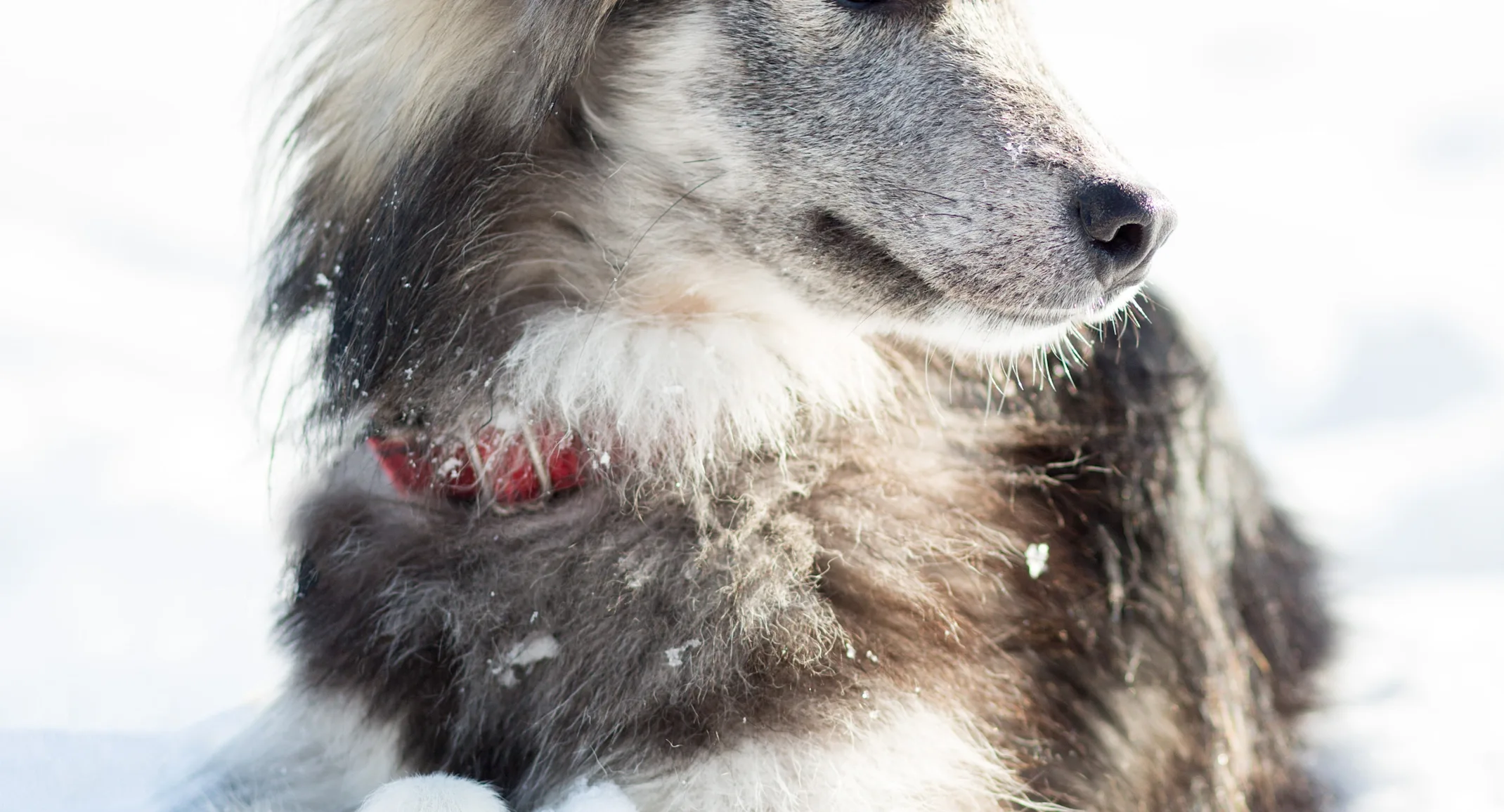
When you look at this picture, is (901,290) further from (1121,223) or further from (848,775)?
(848,775)

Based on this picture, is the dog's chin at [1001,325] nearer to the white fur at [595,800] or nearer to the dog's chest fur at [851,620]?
the dog's chest fur at [851,620]

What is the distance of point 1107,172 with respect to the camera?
5.92ft

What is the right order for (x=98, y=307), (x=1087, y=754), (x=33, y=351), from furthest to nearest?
(x=98, y=307) → (x=33, y=351) → (x=1087, y=754)

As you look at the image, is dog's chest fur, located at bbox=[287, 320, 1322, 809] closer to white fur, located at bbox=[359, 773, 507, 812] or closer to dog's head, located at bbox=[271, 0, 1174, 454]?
white fur, located at bbox=[359, 773, 507, 812]

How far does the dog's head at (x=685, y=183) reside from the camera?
1.87 meters

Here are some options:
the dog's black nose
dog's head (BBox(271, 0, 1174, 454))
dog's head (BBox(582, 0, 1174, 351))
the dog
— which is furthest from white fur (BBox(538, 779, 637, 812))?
the dog's black nose

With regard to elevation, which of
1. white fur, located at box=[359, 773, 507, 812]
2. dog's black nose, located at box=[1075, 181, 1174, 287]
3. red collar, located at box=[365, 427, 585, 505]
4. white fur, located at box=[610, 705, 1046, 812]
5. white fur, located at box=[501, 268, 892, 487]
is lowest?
white fur, located at box=[610, 705, 1046, 812]

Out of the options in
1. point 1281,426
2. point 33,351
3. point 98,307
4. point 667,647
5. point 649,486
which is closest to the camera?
point 667,647

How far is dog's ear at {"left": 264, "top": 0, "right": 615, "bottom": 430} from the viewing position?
6.52 ft

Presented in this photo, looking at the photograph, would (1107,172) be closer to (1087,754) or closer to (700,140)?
(700,140)

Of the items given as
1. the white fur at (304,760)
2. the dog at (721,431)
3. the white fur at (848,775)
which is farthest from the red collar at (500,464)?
the white fur at (848,775)

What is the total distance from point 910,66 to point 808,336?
495 millimetres

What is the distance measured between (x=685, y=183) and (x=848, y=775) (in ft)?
3.35

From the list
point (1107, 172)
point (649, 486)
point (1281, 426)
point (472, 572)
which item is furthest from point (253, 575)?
point (1281, 426)
